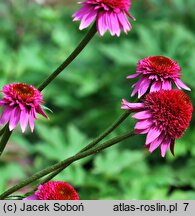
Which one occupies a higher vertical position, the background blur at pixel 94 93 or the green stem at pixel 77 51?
the background blur at pixel 94 93

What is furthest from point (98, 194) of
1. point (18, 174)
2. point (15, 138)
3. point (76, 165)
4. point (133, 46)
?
point (133, 46)

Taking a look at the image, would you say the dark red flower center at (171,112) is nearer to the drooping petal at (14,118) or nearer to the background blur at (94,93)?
the drooping petal at (14,118)

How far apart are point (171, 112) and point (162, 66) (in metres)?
0.12

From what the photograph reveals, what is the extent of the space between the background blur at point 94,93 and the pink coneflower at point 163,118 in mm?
1458

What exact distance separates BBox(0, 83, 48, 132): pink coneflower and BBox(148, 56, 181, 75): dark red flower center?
212 millimetres

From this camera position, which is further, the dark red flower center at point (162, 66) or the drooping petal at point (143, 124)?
the dark red flower center at point (162, 66)

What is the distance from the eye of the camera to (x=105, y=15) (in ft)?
3.44

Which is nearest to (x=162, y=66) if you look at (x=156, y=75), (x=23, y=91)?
(x=156, y=75)

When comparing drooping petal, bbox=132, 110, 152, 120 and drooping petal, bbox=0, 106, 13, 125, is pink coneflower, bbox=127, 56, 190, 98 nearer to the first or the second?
drooping petal, bbox=132, 110, 152, 120

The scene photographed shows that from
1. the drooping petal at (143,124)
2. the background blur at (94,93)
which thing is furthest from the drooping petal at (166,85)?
the background blur at (94,93)

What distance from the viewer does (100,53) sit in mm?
3910

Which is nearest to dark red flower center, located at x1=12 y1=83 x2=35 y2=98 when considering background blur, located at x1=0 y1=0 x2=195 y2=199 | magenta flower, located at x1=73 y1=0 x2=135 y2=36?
magenta flower, located at x1=73 y1=0 x2=135 y2=36

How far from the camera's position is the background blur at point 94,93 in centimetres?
278

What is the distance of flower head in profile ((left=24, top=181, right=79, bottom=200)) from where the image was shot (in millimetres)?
968
